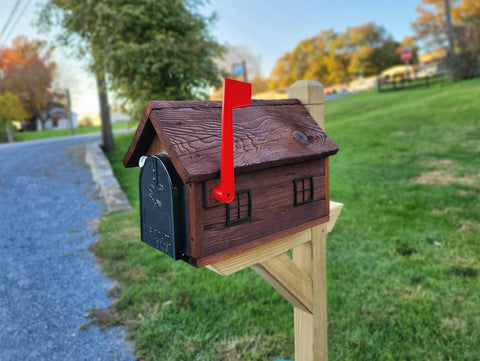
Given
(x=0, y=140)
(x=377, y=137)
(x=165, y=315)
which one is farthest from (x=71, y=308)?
(x=0, y=140)

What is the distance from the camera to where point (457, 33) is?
71.8ft

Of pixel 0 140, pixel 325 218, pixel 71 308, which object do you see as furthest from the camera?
pixel 0 140

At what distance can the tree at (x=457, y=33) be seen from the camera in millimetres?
18281

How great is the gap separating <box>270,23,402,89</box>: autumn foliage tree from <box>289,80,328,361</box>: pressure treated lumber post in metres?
37.0

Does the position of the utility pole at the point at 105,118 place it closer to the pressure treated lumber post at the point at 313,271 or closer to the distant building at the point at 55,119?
the pressure treated lumber post at the point at 313,271

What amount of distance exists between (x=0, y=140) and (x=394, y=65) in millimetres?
35618

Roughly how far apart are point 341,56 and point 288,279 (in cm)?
4275

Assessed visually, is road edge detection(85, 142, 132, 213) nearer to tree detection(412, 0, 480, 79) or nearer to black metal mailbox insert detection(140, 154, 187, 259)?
black metal mailbox insert detection(140, 154, 187, 259)

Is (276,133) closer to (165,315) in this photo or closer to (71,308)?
(165,315)

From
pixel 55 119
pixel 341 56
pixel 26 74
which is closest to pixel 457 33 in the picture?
pixel 341 56

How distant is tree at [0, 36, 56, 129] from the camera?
30.5m

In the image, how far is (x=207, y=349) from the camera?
8.34ft

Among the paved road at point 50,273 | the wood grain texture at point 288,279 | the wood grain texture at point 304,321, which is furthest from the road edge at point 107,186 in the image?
the wood grain texture at point 288,279

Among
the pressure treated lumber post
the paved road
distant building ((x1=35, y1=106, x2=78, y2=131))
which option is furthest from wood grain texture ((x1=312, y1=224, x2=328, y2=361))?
distant building ((x1=35, y1=106, x2=78, y2=131))
